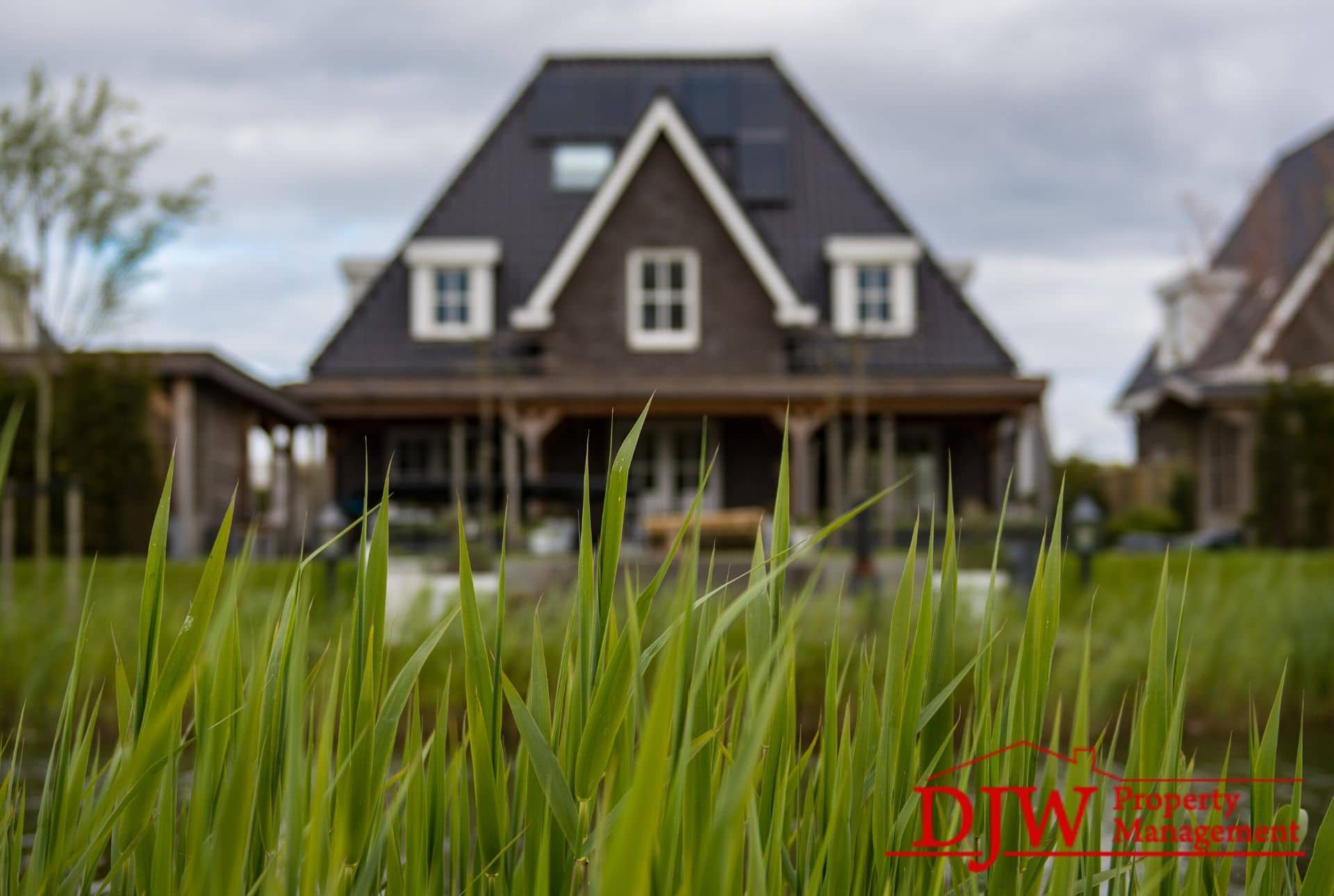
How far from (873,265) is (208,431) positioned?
32.1 ft

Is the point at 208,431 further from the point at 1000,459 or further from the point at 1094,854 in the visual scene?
the point at 1094,854

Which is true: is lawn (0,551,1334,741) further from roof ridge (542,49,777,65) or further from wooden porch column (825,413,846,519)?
roof ridge (542,49,777,65)

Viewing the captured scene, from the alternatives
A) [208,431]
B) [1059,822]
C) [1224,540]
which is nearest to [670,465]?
[208,431]

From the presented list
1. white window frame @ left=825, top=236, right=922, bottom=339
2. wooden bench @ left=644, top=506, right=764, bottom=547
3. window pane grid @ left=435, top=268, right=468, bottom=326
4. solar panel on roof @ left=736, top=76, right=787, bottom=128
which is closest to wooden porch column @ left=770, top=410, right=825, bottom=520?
white window frame @ left=825, top=236, right=922, bottom=339

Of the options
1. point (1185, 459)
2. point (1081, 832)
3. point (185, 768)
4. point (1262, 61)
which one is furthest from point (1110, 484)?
point (1081, 832)

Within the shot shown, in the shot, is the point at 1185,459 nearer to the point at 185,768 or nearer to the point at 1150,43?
the point at 1150,43

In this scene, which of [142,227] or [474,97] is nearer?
[142,227]

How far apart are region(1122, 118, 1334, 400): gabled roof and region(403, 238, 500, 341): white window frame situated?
13225 millimetres

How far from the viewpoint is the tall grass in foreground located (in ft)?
4.77

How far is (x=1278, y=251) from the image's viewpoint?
78.9 feet

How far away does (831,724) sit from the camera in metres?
1.71

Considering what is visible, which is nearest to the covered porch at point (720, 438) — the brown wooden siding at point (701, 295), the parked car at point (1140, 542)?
the brown wooden siding at point (701, 295)

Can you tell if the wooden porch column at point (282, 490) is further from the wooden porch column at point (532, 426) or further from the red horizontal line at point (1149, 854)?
the red horizontal line at point (1149, 854)

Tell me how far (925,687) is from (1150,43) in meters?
19.8
